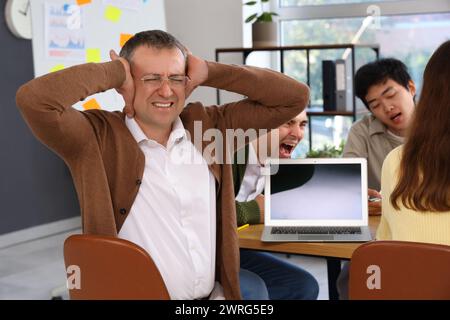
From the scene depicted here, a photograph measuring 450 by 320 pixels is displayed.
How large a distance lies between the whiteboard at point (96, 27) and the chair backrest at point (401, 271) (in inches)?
73.8

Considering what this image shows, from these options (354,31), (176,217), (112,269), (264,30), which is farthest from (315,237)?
(354,31)

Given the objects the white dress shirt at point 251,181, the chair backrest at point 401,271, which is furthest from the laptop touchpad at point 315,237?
the chair backrest at point 401,271

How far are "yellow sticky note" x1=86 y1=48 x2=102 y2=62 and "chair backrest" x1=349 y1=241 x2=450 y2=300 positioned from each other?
2.04 metres

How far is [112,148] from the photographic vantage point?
1799 millimetres

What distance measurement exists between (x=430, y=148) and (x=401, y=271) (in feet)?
1.03

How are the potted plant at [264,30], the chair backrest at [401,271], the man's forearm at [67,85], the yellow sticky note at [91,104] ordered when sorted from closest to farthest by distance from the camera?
the chair backrest at [401,271] → the man's forearm at [67,85] → the yellow sticky note at [91,104] → the potted plant at [264,30]

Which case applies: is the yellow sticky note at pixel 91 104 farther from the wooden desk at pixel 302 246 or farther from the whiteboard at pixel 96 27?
the wooden desk at pixel 302 246

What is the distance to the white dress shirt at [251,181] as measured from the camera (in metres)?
2.35

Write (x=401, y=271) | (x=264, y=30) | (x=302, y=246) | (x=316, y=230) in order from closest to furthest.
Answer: (x=401, y=271), (x=302, y=246), (x=316, y=230), (x=264, y=30)

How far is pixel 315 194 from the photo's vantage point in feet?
7.36

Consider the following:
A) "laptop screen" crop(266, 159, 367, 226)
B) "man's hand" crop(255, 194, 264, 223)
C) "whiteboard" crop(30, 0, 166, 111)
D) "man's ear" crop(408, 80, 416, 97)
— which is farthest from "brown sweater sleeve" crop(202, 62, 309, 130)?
"whiteboard" crop(30, 0, 166, 111)

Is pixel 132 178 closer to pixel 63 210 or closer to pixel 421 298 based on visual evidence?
pixel 421 298

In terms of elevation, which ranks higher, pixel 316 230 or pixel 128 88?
pixel 128 88

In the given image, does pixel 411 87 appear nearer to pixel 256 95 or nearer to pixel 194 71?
pixel 256 95
